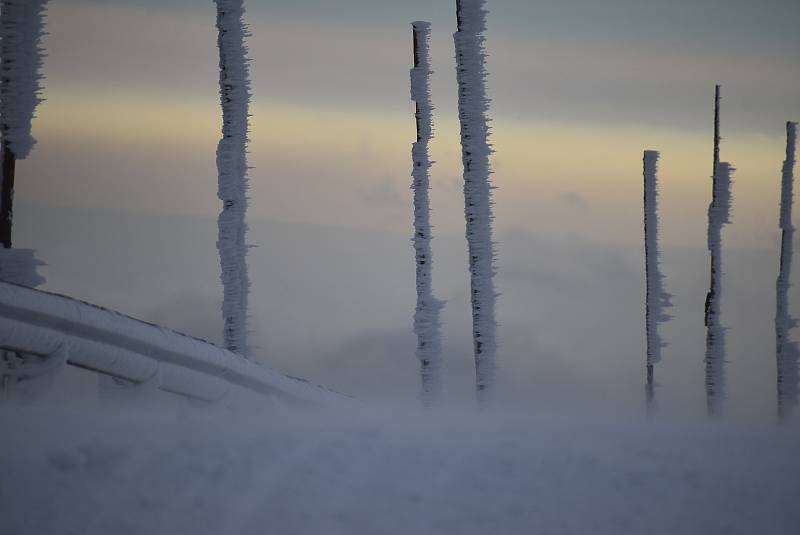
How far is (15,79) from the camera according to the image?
1580cm

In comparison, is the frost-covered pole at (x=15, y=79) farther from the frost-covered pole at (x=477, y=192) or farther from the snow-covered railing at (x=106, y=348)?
the frost-covered pole at (x=477, y=192)

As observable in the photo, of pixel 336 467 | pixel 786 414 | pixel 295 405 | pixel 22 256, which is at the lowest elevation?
pixel 786 414

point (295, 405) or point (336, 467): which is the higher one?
point (336, 467)

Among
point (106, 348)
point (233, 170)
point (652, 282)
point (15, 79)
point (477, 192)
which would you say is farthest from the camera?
point (652, 282)

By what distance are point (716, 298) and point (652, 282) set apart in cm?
271

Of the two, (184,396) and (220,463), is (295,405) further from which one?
(220,463)

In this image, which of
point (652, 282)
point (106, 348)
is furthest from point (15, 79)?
point (652, 282)

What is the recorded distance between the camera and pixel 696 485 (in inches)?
425

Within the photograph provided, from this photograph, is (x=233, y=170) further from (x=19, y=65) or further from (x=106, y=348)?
(x=106, y=348)

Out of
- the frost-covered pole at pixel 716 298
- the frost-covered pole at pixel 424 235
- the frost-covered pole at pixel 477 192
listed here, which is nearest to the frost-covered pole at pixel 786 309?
the frost-covered pole at pixel 716 298

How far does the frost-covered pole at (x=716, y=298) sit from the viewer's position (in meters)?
26.9

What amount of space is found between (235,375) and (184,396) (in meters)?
0.95

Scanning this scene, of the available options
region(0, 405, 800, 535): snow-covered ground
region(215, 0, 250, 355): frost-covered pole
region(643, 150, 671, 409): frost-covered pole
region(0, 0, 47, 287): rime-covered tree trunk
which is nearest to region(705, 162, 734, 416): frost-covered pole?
region(643, 150, 671, 409): frost-covered pole

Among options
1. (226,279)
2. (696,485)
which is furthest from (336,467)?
(226,279)
